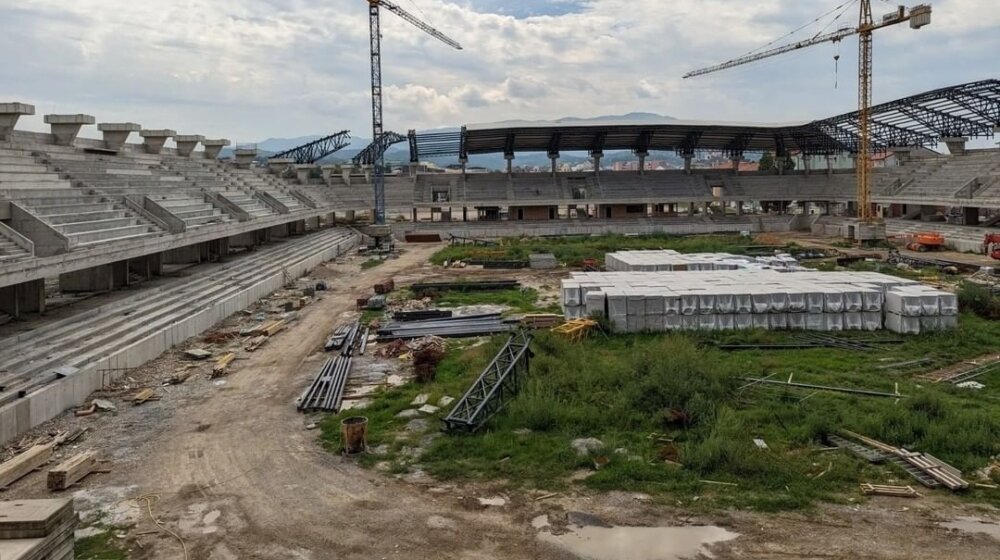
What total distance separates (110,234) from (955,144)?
59068mm

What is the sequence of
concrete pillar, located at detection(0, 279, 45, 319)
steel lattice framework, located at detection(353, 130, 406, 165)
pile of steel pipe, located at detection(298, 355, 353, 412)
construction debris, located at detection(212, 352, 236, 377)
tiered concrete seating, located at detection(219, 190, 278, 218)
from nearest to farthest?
pile of steel pipe, located at detection(298, 355, 353, 412) → construction debris, located at detection(212, 352, 236, 377) → concrete pillar, located at detection(0, 279, 45, 319) → tiered concrete seating, located at detection(219, 190, 278, 218) → steel lattice framework, located at detection(353, 130, 406, 165)

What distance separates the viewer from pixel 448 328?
20.8 meters

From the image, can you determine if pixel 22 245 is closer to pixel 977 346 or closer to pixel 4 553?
pixel 4 553

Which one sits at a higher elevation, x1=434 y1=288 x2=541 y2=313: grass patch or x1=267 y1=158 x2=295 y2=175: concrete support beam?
x1=267 y1=158 x2=295 y2=175: concrete support beam

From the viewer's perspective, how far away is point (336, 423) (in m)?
12.9

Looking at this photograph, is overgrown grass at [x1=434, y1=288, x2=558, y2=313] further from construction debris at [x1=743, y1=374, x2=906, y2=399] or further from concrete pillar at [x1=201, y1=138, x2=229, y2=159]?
concrete pillar at [x1=201, y1=138, x2=229, y2=159]

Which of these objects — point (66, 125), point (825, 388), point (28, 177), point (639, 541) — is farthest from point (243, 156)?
point (639, 541)

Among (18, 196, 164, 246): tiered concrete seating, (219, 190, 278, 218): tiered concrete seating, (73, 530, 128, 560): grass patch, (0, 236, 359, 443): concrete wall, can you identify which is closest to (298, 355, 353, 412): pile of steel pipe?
(0, 236, 359, 443): concrete wall

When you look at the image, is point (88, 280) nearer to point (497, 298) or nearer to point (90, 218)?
point (90, 218)

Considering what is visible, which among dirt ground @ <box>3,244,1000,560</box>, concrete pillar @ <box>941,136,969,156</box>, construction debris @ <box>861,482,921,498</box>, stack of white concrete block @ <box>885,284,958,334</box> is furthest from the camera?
concrete pillar @ <box>941,136,969,156</box>

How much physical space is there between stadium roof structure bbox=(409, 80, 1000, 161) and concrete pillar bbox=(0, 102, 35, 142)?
1348 inches

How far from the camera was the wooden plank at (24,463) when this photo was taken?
10.3 metres

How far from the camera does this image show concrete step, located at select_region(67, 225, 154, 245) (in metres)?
19.4

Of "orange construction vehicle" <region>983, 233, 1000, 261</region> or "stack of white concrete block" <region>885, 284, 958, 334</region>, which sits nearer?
"stack of white concrete block" <region>885, 284, 958, 334</region>
